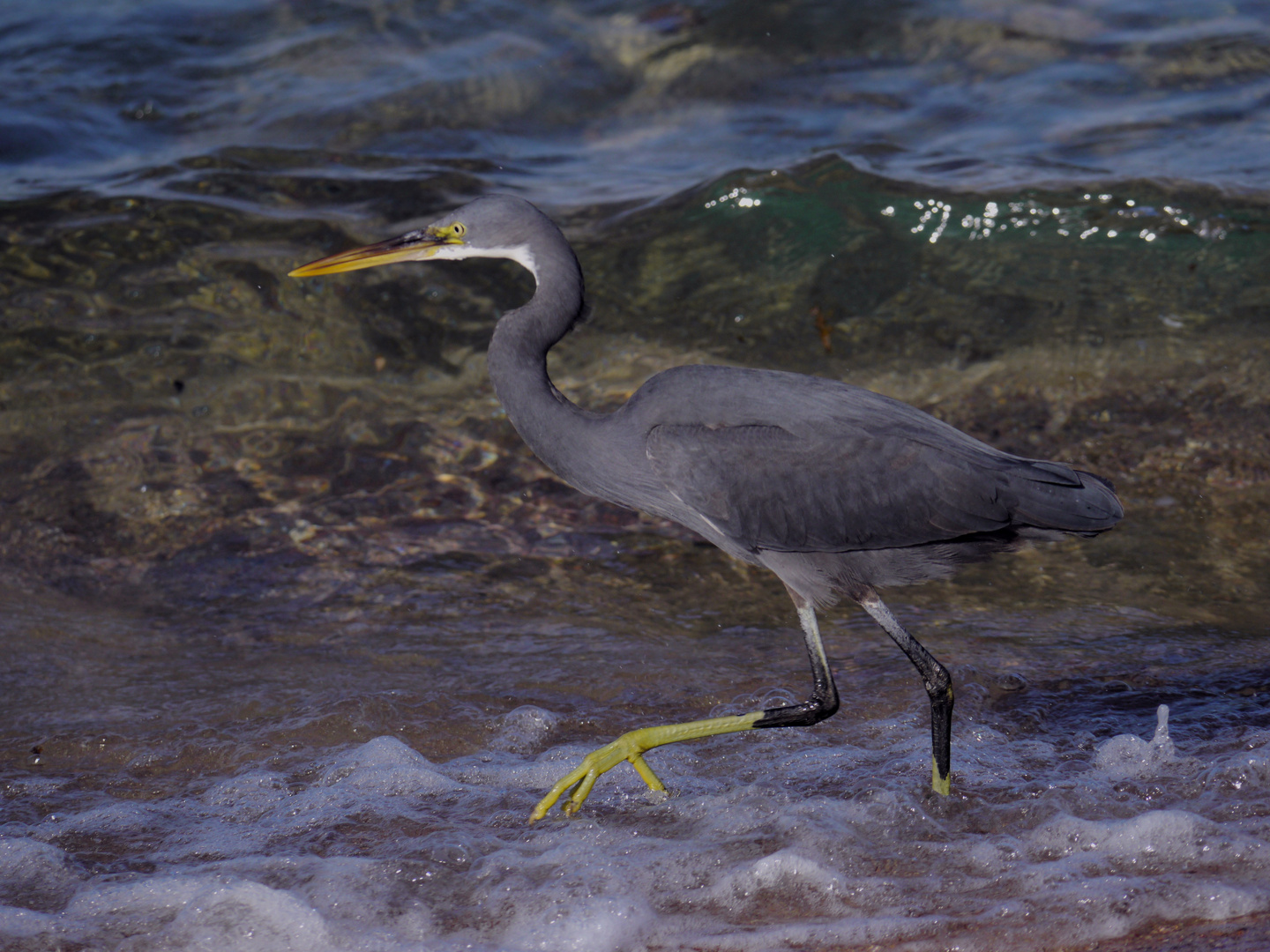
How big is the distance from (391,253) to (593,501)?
6.75 ft

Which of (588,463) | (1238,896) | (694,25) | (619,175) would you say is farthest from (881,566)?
(694,25)

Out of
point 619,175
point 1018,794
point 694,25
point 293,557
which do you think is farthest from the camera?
point 694,25

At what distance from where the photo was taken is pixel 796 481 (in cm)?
377

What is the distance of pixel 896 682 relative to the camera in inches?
178

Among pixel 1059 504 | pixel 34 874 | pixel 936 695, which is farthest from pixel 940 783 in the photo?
pixel 34 874

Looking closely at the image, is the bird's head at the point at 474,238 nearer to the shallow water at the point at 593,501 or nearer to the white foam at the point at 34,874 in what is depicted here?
the shallow water at the point at 593,501

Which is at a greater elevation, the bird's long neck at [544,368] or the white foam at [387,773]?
the bird's long neck at [544,368]

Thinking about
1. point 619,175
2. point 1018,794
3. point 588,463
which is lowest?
point 1018,794

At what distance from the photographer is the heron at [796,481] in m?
3.74

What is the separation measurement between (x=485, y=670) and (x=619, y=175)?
444cm

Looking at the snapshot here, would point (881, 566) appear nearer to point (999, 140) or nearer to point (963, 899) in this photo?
point (963, 899)

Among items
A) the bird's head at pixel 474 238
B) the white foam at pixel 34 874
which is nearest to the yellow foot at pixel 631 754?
the white foam at pixel 34 874

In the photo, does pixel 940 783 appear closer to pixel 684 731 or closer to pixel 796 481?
pixel 684 731

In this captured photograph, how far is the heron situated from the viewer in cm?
374
